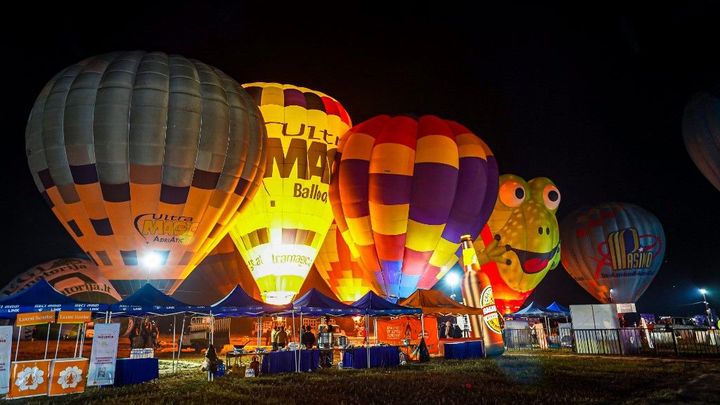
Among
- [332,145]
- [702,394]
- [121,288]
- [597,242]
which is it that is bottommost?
[702,394]

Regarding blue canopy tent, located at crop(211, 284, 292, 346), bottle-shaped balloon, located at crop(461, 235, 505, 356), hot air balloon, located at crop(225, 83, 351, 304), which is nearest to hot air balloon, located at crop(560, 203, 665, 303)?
bottle-shaped balloon, located at crop(461, 235, 505, 356)

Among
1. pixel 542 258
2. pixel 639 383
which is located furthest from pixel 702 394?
pixel 542 258

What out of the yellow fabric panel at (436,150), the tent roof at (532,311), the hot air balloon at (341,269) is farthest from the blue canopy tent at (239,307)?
the tent roof at (532,311)

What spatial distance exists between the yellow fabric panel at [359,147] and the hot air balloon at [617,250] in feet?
62.4

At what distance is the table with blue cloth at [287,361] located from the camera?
559 inches

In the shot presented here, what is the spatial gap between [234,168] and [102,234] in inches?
200

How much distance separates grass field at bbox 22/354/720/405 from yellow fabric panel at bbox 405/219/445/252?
7.73 meters

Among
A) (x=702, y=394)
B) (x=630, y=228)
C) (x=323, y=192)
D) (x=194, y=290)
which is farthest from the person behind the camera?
(x=630, y=228)

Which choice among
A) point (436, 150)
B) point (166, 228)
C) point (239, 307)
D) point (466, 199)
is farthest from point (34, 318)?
point (466, 199)

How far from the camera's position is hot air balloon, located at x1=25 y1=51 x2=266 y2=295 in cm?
1745

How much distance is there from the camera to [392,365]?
1568 cm

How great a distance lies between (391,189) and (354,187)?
170 centimetres

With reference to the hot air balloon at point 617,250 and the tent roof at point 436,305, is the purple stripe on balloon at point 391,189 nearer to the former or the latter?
→ the tent roof at point 436,305

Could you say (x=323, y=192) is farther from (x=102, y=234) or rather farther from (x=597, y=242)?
(x=597, y=242)
